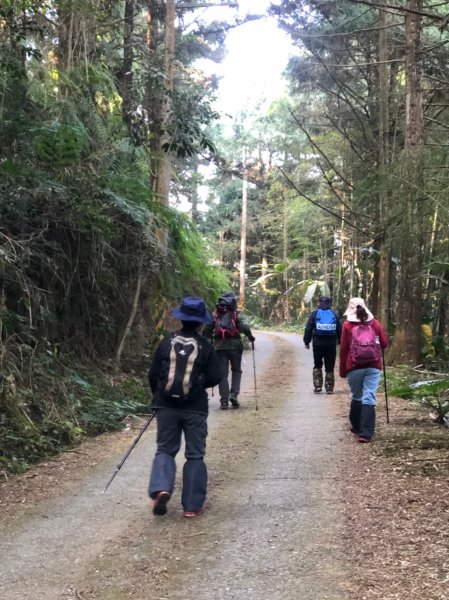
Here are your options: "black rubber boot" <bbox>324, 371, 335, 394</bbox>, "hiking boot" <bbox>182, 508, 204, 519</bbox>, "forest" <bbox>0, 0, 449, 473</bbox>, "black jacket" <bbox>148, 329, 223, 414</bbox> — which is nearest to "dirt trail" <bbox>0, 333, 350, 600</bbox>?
"hiking boot" <bbox>182, 508, 204, 519</bbox>

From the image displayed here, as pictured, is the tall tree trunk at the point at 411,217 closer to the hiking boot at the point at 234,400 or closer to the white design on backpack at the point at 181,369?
the hiking boot at the point at 234,400

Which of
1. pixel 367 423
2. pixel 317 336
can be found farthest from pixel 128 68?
pixel 367 423

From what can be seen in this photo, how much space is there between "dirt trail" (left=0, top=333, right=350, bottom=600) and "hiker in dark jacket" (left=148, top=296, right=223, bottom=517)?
12.6 inches

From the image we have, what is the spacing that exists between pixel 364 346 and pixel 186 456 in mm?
3448

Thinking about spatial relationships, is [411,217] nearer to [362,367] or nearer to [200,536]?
[362,367]

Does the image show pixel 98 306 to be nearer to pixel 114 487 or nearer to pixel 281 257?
pixel 114 487

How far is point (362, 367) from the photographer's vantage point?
779cm

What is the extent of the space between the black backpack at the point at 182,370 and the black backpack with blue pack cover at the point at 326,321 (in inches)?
263

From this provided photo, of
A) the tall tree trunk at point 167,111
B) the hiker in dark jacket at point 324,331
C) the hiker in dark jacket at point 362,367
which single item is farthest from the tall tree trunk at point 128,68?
the hiker in dark jacket at point 362,367

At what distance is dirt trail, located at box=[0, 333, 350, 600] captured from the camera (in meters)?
3.76

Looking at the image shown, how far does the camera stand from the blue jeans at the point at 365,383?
773cm

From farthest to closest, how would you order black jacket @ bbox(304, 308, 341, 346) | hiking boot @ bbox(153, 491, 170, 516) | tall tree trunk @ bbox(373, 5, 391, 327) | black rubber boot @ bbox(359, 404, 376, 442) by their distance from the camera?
tall tree trunk @ bbox(373, 5, 391, 327)
black jacket @ bbox(304, 308, 341, 346)
black rubber boot @ bbox(359, 404, 376, 442)
hiking boot @ bbox(153, 491, 170, 516)

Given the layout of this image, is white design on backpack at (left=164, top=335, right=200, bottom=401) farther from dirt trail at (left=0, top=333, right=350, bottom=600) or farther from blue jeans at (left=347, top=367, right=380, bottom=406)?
blue jeans at (left=347, top=367, right=380, bottom=406)

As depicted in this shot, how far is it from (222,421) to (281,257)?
41.2m
